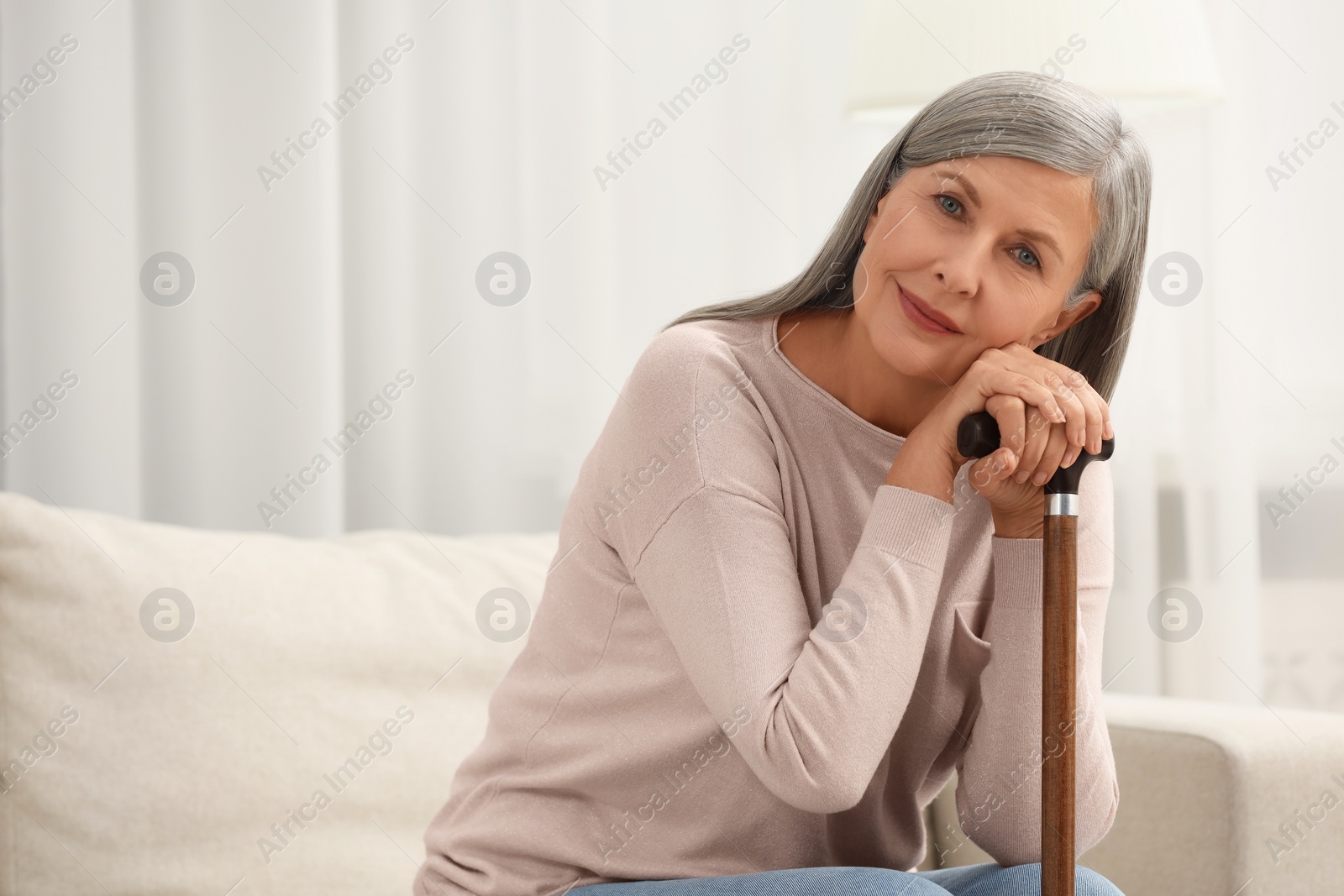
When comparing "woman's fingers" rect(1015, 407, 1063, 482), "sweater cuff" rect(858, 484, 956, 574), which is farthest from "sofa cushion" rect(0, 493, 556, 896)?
"woman's fingers" rect(1015, 407, 1063, 482)

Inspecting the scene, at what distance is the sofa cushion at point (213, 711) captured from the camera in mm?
1308

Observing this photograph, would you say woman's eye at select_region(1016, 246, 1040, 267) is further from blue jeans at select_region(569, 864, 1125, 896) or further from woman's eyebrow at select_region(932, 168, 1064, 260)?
blue jeans at select_region(569, 864, 1125, 896)

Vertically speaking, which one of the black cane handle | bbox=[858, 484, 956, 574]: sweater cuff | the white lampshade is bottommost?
Result: bbox=[858, 484, 956, 574]: sweater cuff

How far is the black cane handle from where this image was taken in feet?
3.35

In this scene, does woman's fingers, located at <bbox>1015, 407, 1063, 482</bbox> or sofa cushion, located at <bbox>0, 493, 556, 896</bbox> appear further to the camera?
sofa cushion, located at <bbox>0, 493, 556, 896</bbox>

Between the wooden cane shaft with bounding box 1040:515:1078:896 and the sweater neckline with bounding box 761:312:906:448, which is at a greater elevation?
the sweater neckline with bounding box 761:312:906:448

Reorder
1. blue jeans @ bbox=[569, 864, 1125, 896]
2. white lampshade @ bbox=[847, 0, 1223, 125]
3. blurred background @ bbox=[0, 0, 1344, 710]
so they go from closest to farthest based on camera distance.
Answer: blue jeans @ bbox=[569, 864, 1125, 896] → white lampshade @ bbox=[847, 0, 1223, 125] → blurred background @ bbox=[0, 0, 1344, 710]

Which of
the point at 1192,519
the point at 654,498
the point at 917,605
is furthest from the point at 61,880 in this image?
the point at 1192,519

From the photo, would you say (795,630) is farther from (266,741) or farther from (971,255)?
(266,741)

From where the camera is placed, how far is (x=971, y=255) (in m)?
1.07

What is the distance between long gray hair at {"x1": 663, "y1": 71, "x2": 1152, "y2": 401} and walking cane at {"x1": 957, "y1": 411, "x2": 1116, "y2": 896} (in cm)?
28

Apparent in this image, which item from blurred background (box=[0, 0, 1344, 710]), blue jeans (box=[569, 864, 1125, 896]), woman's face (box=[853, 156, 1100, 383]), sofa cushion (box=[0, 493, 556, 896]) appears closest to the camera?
blue jeans (box=[569, 864, 1125, 896])

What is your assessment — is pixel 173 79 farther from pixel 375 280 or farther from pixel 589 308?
pixel 589 308

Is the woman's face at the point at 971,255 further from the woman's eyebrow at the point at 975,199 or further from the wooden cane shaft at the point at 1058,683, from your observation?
the wooden cane shaft at the point at 1058,683
